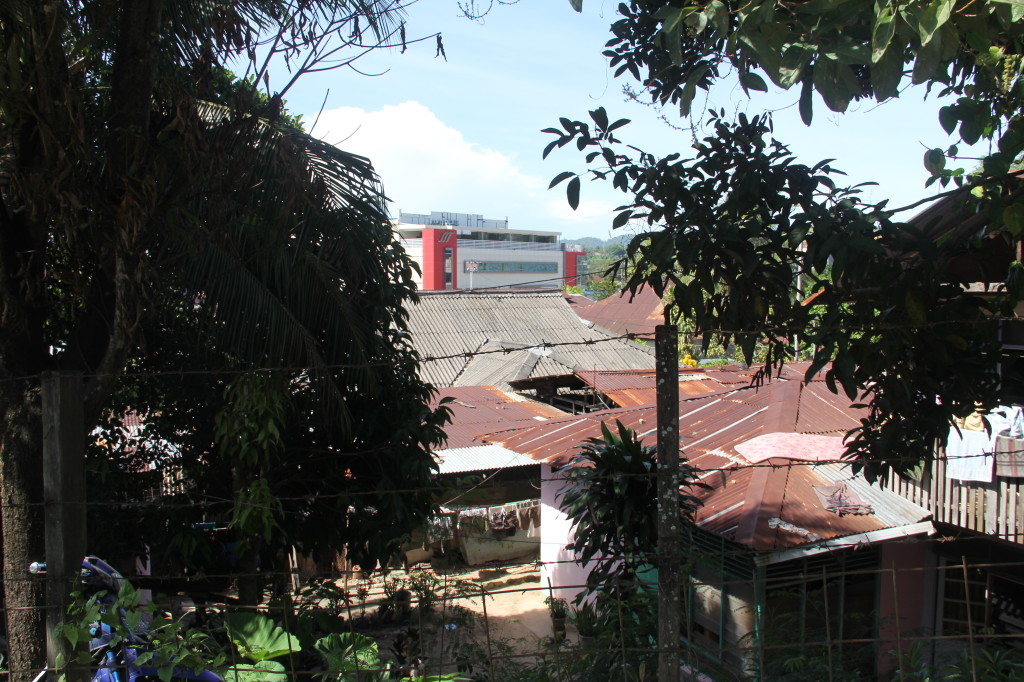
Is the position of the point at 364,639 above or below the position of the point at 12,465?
below

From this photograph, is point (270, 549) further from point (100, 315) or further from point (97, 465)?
point (100, 315)

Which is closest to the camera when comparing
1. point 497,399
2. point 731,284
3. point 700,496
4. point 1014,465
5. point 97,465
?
point 731,284

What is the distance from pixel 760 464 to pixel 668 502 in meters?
1.90

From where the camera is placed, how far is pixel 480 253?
6231 centimetres

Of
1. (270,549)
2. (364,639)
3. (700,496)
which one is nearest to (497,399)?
(700,496)

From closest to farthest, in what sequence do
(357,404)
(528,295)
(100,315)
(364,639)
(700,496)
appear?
(100,315) < (364,639) < (357,404) < (700,496) < (528,295)

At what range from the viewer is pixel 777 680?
14.6 ft

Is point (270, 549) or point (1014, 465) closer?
point (270, 549)

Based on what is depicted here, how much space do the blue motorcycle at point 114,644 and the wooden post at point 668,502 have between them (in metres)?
2.07

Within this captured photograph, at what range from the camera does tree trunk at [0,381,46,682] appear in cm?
365

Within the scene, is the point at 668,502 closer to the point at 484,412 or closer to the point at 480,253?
the point at 484,412

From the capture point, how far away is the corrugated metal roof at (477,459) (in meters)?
11.2

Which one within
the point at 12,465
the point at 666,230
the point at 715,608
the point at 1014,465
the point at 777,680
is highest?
the point at 666,230

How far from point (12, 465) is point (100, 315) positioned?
0.93m
